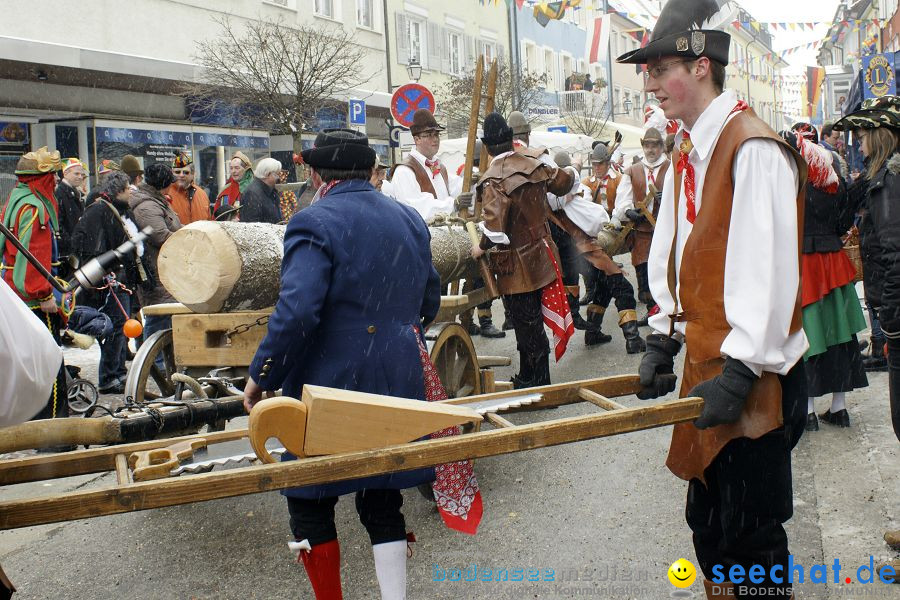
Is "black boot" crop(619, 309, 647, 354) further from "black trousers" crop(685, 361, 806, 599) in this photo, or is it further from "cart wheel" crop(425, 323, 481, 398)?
"black trousers" crop(685, 361, 806, 599)

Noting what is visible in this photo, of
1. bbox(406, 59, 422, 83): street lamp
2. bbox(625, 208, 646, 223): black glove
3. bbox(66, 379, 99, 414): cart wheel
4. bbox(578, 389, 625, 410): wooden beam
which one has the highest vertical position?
bbox(406, 59, 422, 83): street lamp

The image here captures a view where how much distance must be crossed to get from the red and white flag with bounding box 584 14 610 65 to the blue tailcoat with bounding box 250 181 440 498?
36.8 meters

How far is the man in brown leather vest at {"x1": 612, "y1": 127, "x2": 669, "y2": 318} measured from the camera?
8.88 m

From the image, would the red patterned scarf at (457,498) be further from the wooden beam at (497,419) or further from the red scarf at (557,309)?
the red scarf at (557,309)

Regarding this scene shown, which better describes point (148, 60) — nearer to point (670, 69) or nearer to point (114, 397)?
point (114, 397)

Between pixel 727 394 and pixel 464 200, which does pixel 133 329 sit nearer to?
pixel 464 200

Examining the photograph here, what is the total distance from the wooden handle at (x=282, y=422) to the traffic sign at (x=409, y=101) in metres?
9.47

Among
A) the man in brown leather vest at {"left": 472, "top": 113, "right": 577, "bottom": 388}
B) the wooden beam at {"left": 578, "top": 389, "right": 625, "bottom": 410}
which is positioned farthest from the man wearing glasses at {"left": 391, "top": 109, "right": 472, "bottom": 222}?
the wooden beam at {"left": 578, "top": 389, "right": 625, "bottom": 410}

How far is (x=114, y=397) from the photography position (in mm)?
7617

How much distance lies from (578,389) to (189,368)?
8.91 feet

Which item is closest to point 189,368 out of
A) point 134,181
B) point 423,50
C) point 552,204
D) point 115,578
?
point 115,578

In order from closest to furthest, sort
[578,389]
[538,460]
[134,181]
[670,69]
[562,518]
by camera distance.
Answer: [670,69] < [578,389] < [562,518] < [538,460] < [134,181]

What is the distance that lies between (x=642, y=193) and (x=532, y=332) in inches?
127

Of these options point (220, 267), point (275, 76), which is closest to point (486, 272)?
point (220, 267)
